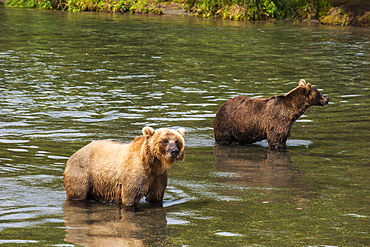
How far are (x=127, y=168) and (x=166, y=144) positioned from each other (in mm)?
619

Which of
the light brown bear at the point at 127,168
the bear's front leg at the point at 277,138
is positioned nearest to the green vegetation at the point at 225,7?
the bear's front leg at the point at 277,138

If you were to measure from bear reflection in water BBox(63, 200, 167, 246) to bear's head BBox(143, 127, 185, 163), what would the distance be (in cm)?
70

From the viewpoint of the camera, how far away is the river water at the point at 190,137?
769 cm

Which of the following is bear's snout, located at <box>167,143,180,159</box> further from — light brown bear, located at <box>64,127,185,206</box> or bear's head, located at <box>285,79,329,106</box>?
bear's head, located at <box>285,79,329,106</box>

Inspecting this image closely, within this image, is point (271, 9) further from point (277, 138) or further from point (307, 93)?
point (277, 138)

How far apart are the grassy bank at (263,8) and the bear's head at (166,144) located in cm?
3255

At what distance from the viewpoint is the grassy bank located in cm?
3991

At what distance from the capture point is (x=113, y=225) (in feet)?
25.5

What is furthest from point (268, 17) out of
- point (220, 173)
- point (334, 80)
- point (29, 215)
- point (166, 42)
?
point (29, 215)

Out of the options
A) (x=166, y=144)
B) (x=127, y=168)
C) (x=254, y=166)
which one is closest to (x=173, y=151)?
(x=166, y=144)

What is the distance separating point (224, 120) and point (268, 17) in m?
30.8

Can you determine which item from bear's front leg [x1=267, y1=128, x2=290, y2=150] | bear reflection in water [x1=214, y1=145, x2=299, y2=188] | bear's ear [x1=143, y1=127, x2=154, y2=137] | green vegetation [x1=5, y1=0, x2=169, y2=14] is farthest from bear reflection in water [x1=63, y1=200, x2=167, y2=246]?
green vegetation [x1=5, y1=0, x2=169, y2=14]

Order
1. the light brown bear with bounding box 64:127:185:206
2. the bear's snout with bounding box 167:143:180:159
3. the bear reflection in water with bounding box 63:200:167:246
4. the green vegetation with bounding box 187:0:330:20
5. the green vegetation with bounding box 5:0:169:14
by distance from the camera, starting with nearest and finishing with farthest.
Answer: the bear reflection in water with bounding box 63:200:167:246
the bear's snout with bounding box 167:143:180:159
the light brown bear with bounding box 64:127:185:206
the green vegetation with bounding box 187:0:330:20
the green vegetation with bounding box 5:0:169:14

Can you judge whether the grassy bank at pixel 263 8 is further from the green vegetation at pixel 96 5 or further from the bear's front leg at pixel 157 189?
the bear's front leg at pixel 157 189
